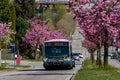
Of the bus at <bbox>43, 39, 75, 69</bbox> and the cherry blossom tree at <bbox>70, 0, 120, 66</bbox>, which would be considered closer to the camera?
the cherry blossom tree at <bbox>70, 0, 120, 66</bbox>

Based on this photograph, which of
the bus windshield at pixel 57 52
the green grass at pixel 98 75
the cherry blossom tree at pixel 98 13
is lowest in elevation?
the green grass at pixel 98 75

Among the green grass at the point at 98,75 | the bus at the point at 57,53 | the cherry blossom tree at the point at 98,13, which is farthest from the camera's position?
the bus at the point at 57,53

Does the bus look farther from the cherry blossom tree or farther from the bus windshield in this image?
the cherry blossom tree

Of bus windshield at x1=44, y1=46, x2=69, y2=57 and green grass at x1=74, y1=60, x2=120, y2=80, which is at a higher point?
bus windshield at x1=44, y1=46, x2=69, y2=57

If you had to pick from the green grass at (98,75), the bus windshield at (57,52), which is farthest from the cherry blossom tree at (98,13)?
the bus windshield at (57,52)

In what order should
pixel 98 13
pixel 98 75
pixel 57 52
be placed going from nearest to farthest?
pixel 98 75, pixel 98 13, pixel 57 52

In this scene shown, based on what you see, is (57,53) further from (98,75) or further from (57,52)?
(98,75)

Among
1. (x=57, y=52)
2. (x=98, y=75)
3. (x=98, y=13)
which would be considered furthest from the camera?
(x=57, y=52)

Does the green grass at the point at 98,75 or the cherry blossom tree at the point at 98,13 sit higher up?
the cherry blossom tree at the point at 98,13

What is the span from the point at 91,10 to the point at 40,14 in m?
79.9

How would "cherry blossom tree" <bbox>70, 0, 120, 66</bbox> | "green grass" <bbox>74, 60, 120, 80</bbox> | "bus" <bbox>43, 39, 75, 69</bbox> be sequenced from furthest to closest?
1. "bus" <bbox>43, 39, 75, 69</bbox>
2. "cherry blossom tree" <bbox>70, 0, 120, 66</bbox>
3. "green grass" <bbox>74, 60, 120, 80</bbox>

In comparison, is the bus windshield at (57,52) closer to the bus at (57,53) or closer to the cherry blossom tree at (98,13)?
the bus at (57,53)

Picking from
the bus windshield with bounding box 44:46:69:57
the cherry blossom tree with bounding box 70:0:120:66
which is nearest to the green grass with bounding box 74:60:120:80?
the cherry blossom tree with bounding box 70:0:120:66

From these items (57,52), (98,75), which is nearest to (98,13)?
(98,75)
